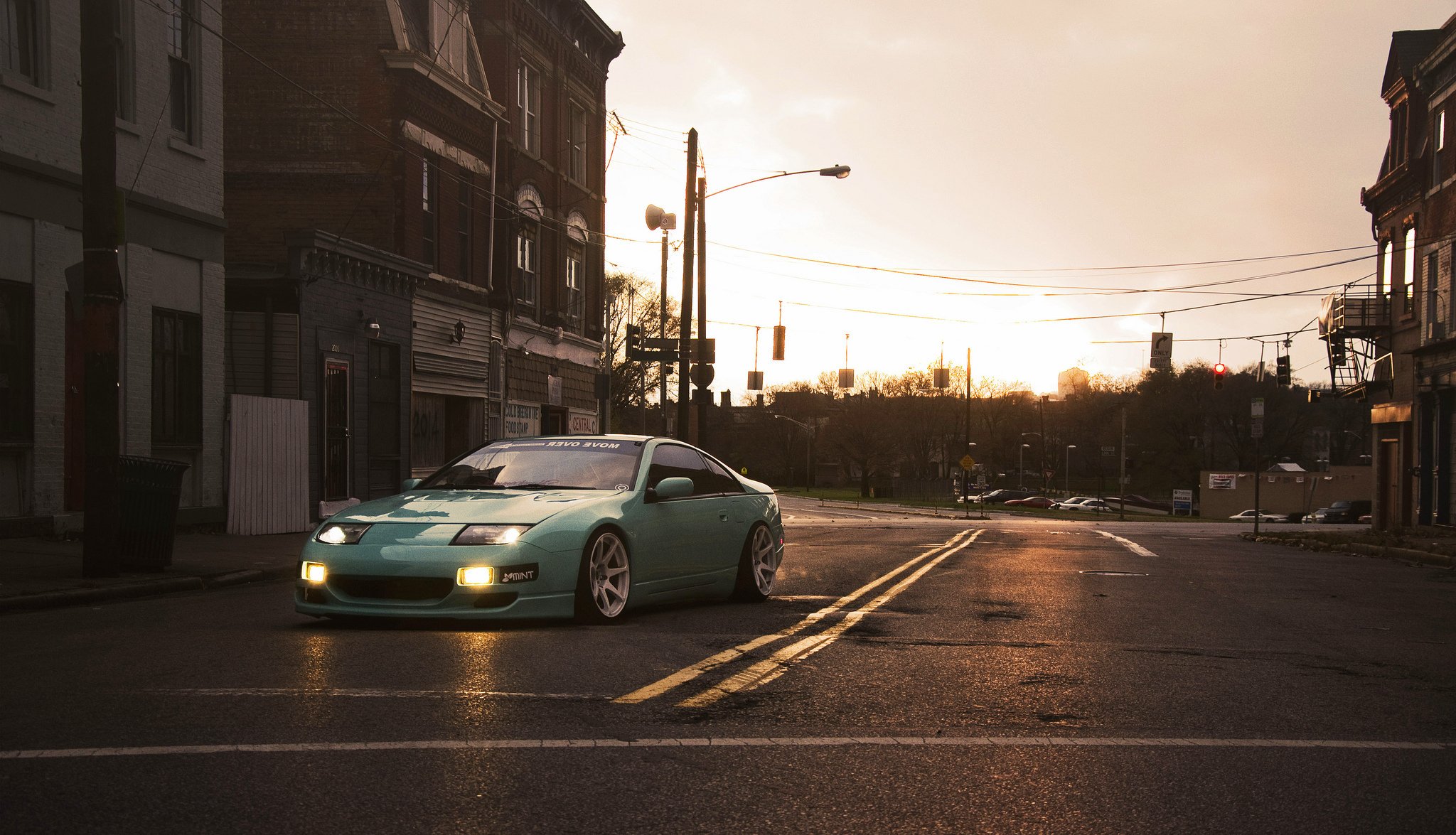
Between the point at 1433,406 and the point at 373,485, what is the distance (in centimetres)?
2419

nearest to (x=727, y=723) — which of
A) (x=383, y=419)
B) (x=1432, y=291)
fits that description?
(x=383, y=419)

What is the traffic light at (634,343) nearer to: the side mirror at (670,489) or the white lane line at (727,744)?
Answer: the side mirror at (670,489)

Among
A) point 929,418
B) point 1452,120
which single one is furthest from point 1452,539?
point 929,418

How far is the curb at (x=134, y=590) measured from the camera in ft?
32.7

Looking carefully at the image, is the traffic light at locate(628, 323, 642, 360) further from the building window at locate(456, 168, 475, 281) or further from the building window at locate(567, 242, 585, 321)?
the building window at locate(567, 242, 585, 321)

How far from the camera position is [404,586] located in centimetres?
819

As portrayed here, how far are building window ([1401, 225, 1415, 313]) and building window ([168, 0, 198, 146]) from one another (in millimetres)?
28193

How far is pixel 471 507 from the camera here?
874 cm

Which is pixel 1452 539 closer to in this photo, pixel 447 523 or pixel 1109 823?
pixel 447 523

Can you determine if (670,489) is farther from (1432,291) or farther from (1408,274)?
(1408,274)

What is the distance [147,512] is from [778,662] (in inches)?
292

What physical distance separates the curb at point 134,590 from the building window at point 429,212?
572 inches

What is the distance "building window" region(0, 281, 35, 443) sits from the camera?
49.5ft

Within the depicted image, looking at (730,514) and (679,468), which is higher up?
(679,468)
